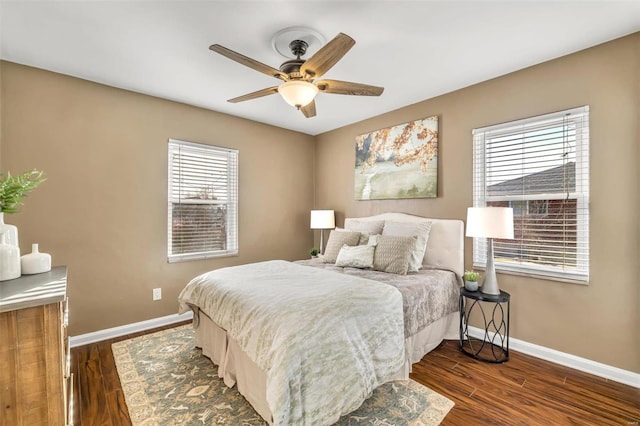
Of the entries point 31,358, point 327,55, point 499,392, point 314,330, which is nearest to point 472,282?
point 499,392

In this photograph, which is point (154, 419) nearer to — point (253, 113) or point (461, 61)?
point (253, 113)

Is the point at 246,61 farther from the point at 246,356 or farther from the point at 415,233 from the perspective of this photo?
the point at 415,233

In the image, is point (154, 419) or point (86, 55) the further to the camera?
point (86, 55)

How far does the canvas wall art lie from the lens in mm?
3319

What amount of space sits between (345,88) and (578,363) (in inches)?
115

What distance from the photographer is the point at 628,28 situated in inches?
81.7

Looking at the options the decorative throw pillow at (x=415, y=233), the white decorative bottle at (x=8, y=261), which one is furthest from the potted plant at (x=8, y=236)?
the decorative throw pillow at (x=415, y=233)

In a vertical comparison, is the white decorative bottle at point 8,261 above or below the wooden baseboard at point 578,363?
above

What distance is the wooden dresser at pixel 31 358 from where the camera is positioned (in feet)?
3.73

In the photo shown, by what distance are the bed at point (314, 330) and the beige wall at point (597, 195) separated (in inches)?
29.4

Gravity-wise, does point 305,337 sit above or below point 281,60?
below

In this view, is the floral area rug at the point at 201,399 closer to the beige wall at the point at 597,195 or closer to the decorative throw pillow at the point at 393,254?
the decorative throw pillow at the point at 393,254

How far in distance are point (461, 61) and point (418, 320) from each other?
7.40ft

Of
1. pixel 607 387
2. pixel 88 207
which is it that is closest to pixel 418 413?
pixel 607 387
